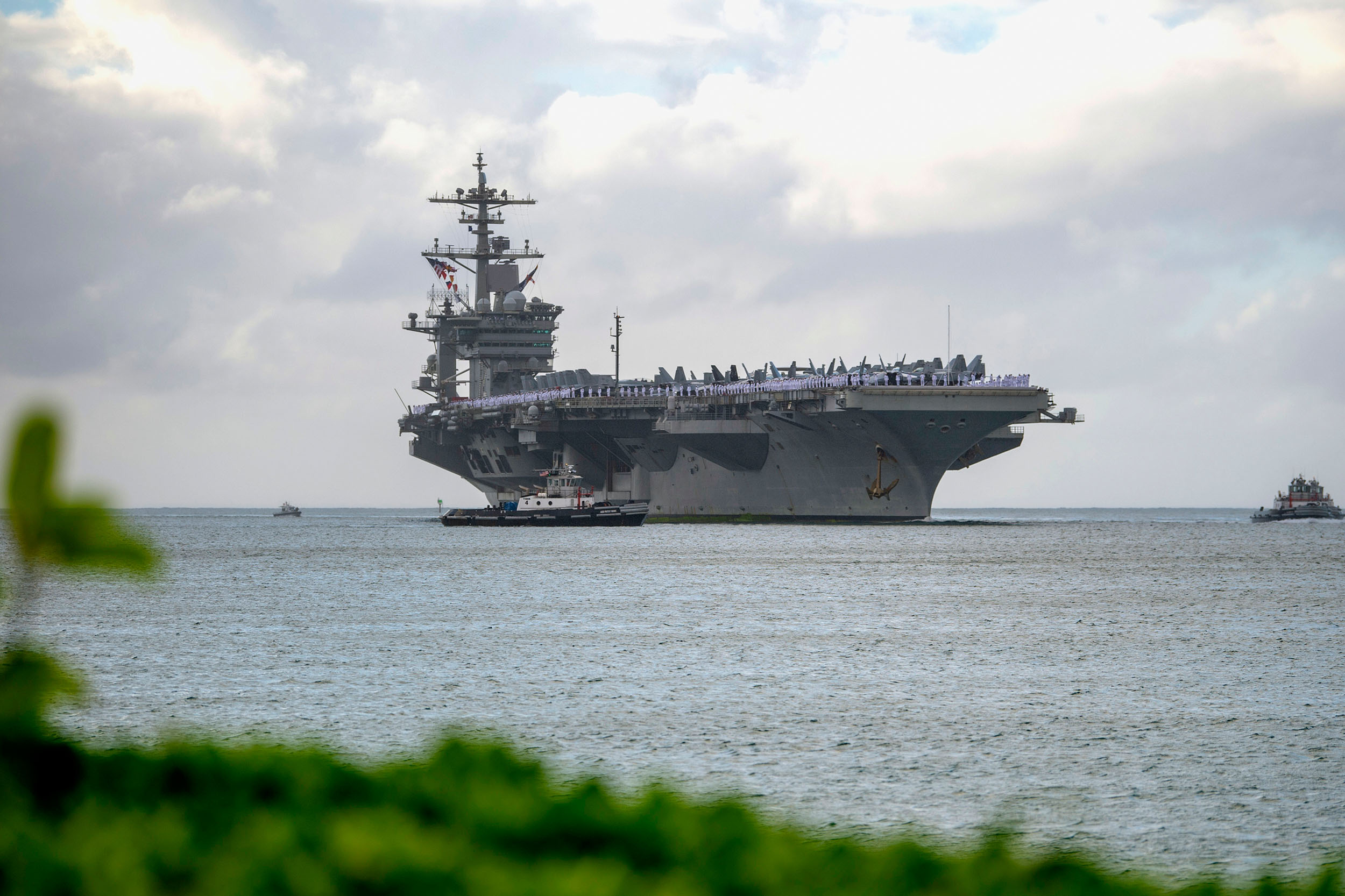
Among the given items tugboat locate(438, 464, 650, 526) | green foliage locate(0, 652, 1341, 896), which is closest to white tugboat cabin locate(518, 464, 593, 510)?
tugboat locate(438, 464, 650, 526)

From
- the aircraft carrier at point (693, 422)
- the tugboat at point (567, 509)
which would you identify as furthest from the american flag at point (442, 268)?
the tugboat at point (567, 509)

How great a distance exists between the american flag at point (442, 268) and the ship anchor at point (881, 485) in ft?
127

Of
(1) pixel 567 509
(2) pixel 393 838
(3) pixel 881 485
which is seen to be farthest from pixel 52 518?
(1) pixel 567 509

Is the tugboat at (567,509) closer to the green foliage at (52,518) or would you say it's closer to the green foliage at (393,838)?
the green foliage at (393,838)

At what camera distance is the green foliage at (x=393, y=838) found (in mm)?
2557

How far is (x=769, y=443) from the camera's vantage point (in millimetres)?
61656

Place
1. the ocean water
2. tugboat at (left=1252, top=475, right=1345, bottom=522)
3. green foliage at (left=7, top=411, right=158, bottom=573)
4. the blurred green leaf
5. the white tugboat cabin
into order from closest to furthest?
1. green foliage at (left=7, top=411, right=158, bottom=573)
2. the blurred green leaf
3. the ocean water
4. the white tugboat cabin
5. tugboat at (left=1252, top=475, right=1345, bottom=522)

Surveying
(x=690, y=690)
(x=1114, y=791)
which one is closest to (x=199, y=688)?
(x=690, y=690)

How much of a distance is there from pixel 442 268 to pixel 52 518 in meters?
86.7

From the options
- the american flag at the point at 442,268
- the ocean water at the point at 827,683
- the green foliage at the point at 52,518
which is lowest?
the ocean water at the point at 827,683

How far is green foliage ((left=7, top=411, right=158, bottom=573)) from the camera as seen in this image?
2914mm

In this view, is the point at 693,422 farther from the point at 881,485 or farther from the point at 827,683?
the point at 827,683

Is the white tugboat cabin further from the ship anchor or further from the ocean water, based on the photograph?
the ocean water

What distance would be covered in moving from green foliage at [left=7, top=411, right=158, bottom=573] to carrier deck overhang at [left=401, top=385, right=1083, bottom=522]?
50.2 meters
